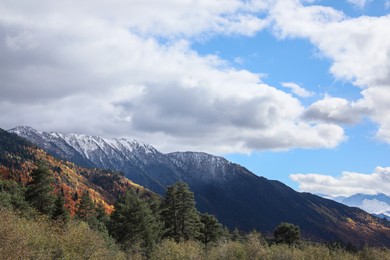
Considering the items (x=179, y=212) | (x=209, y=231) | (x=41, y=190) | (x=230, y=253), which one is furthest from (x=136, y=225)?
(x=209, y=231)

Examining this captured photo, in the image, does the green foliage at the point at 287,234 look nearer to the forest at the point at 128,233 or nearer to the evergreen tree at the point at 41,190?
the forest at the point at 128,233

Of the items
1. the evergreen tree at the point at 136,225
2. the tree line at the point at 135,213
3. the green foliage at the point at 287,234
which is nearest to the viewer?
the evergreen tree at the point at 136,225

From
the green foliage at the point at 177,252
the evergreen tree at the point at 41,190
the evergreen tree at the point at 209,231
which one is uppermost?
the evergreen tree at the point at 41,190

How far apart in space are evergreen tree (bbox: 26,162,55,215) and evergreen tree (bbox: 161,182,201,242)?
2770 centimetres

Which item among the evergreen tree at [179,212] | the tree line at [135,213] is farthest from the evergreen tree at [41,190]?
the evergreen tree at [179,212]

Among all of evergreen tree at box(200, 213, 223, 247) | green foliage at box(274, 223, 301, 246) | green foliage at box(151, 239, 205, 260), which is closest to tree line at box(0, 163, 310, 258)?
evergreen tree at box(200, 213, 223, 247)

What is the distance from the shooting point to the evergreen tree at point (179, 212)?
329 feet

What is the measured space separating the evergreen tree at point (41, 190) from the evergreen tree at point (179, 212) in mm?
27702

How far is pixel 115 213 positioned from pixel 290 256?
49.1m

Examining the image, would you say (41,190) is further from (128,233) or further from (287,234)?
(287,234)

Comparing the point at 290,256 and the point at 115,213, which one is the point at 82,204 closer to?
the point at 115,213

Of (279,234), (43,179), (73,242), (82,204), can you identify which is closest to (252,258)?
(73,242)

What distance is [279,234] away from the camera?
130 meters

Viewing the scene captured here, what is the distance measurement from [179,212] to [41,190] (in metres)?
33.4
